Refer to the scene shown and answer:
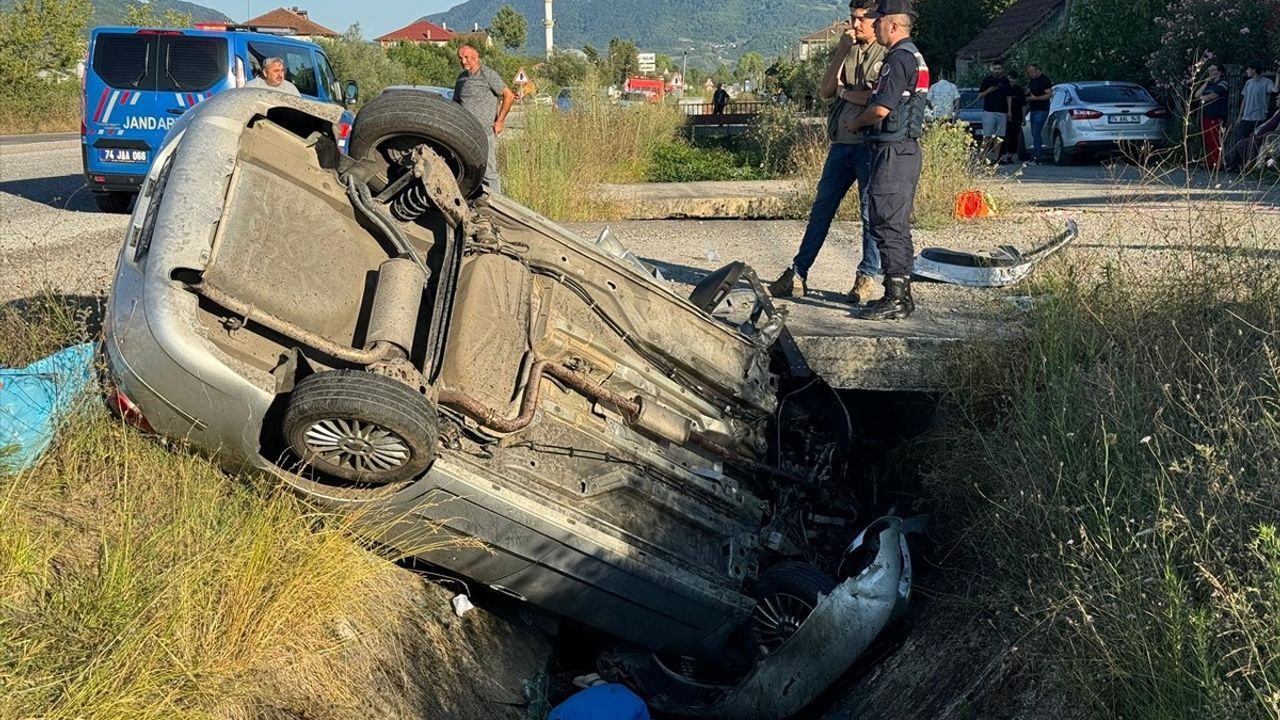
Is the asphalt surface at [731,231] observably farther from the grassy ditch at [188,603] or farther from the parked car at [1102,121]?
the parked car at [1102,121]

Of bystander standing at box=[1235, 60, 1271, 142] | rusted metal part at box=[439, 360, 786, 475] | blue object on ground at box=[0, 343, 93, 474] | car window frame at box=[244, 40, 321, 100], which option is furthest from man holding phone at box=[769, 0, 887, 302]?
bystander standing at box=[1235, 60, 1271, 142]

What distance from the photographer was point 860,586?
4277 millimetres

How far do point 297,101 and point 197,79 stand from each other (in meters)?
8.01

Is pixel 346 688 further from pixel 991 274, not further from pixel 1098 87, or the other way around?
pixel 1098 87

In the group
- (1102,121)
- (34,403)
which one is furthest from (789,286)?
(1102,121)

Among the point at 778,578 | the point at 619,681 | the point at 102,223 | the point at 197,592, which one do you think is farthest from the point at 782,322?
the point at 102,223

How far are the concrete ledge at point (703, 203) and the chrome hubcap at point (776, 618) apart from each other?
7.39 m

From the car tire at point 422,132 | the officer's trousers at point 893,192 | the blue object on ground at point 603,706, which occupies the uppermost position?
the car tire at point 422,132

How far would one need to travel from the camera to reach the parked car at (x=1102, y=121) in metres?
17.2

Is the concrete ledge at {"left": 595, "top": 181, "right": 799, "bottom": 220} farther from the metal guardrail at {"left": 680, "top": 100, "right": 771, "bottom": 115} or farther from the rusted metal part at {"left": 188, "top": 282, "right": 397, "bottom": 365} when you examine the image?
the metal guardrail at {"left": 680, "top": 100, "right": 771, "bottom": 115}

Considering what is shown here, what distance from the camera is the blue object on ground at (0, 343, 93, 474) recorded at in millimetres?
3613

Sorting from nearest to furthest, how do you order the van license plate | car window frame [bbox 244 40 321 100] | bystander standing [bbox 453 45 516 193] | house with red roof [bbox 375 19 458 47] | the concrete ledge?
bystander standing [bbox 453 45 516 193] → the van license plate → car window frame [bbox 244 40 321 100] → the concrete ledge → house with red roof [bbox 375 19 458 47]

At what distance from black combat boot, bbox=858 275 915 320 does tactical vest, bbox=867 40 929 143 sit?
2.45ft

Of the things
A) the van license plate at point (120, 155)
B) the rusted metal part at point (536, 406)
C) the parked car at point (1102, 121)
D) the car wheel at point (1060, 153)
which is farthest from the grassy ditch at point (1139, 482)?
the car wheel at point (1060, 153)
